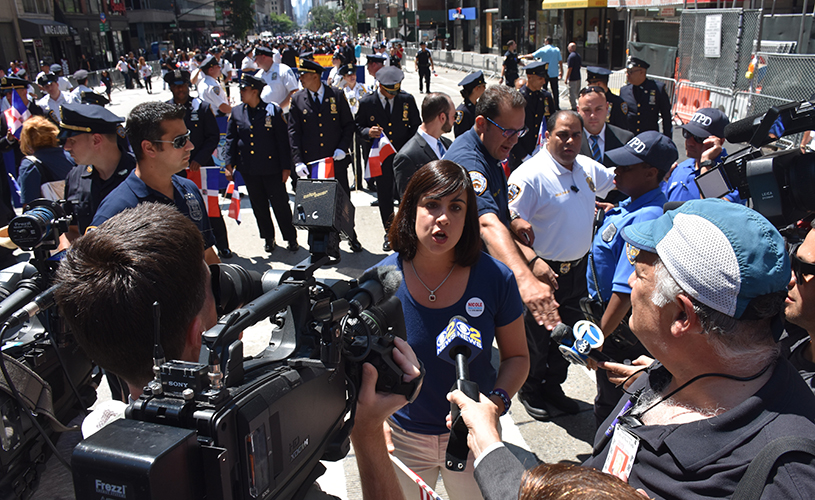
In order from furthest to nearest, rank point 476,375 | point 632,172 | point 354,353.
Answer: point 632,172 < point 476,375 < point 354,353

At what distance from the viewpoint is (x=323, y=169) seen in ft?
19.1

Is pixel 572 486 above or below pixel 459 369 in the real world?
above

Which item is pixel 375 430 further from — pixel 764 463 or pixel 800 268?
pixel 800 268

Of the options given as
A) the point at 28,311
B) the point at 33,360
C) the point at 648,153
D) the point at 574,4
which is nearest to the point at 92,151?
the point at 33,360

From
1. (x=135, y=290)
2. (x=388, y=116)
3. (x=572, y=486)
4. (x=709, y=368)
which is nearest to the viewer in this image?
(x=572, y=486)

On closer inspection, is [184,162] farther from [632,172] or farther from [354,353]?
[632,172]

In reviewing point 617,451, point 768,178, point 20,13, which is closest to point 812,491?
point 617,451

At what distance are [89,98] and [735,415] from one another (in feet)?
26.0

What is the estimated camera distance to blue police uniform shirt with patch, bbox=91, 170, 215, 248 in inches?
118

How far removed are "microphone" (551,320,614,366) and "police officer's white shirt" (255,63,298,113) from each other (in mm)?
9468

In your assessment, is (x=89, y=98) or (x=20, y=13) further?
(x=20, y=13)

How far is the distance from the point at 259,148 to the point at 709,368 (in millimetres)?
6216

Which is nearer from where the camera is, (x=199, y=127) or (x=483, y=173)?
(x=483, y=173)

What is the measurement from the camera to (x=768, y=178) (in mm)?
2492
